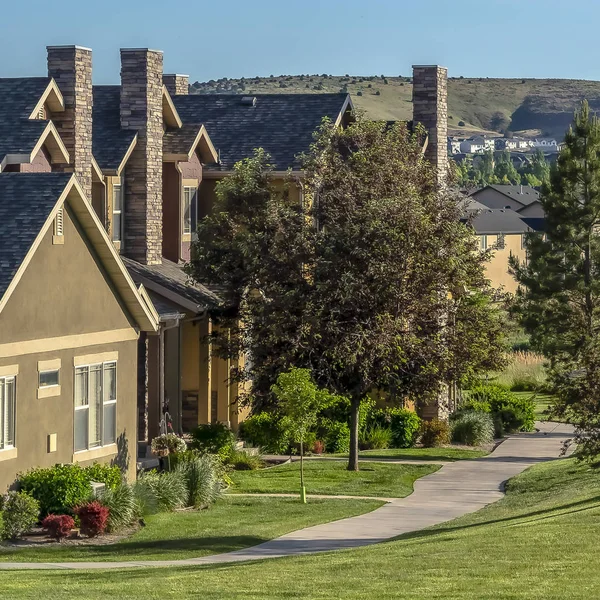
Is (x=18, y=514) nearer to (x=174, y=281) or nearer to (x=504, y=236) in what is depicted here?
(x=174, y=281)

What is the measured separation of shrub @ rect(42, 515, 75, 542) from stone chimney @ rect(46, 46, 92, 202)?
415 inches

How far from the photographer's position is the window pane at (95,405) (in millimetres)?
Result: 26375

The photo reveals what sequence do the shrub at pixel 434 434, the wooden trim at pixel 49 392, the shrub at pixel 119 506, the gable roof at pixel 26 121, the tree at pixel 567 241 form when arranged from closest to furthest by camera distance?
the shrub at pixel 119 506, the wooden trim at pixel 49 392, the gable roof at pixel 26 121, the shrub at pixel 434 434, the tree at pixel 567 241

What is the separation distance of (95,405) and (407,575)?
11.2m

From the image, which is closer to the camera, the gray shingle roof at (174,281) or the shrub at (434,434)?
the gray shingle roof at (174,281)

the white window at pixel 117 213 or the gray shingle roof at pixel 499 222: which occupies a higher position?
the gray shingle roof at pixel 499 222

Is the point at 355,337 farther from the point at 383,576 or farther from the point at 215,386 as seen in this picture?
the point at 383,576

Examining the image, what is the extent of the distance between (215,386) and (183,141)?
6455mm

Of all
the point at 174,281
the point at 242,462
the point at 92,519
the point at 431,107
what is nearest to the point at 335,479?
the point at 242,462

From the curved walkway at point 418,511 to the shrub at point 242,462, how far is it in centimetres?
395

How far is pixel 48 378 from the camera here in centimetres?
2470

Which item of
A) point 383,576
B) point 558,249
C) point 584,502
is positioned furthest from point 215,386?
point 558,249

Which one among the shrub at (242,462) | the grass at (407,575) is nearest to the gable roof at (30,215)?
the grass at (407,575)

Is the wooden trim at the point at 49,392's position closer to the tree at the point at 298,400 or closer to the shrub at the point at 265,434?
the tree at the point at 298,400
